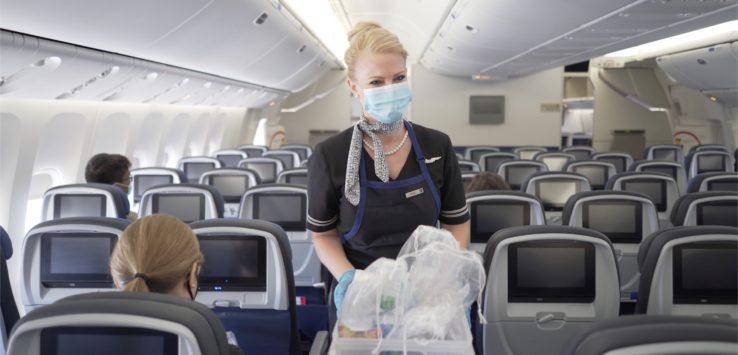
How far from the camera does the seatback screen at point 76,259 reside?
376cm

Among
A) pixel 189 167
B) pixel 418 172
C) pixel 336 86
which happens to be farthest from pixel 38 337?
pixel 336 86

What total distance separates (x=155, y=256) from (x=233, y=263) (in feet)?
5.43

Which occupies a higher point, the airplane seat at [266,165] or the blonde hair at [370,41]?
the blonde hair at [370,41]

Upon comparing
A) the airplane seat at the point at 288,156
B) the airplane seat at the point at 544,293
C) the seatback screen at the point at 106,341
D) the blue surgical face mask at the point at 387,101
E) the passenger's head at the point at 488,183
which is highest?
the blue surgical face mask at the point at 387,101

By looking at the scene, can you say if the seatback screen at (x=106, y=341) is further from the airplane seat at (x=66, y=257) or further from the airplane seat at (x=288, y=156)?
the airplane seat at (x=288, y=156)

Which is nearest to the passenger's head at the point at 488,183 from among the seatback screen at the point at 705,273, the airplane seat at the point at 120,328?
the seatback screen at the point at 705,273

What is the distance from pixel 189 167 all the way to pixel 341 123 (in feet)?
44.2

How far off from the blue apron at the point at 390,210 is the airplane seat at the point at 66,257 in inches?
57.7

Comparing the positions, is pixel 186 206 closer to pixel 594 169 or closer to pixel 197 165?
pixel 197 165

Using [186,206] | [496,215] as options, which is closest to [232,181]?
[186,206]

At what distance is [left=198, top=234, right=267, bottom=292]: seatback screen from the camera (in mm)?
3846

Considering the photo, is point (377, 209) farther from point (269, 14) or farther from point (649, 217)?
point (269, 14)

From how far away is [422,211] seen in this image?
2838 millimetres

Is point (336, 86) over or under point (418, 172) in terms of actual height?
over
